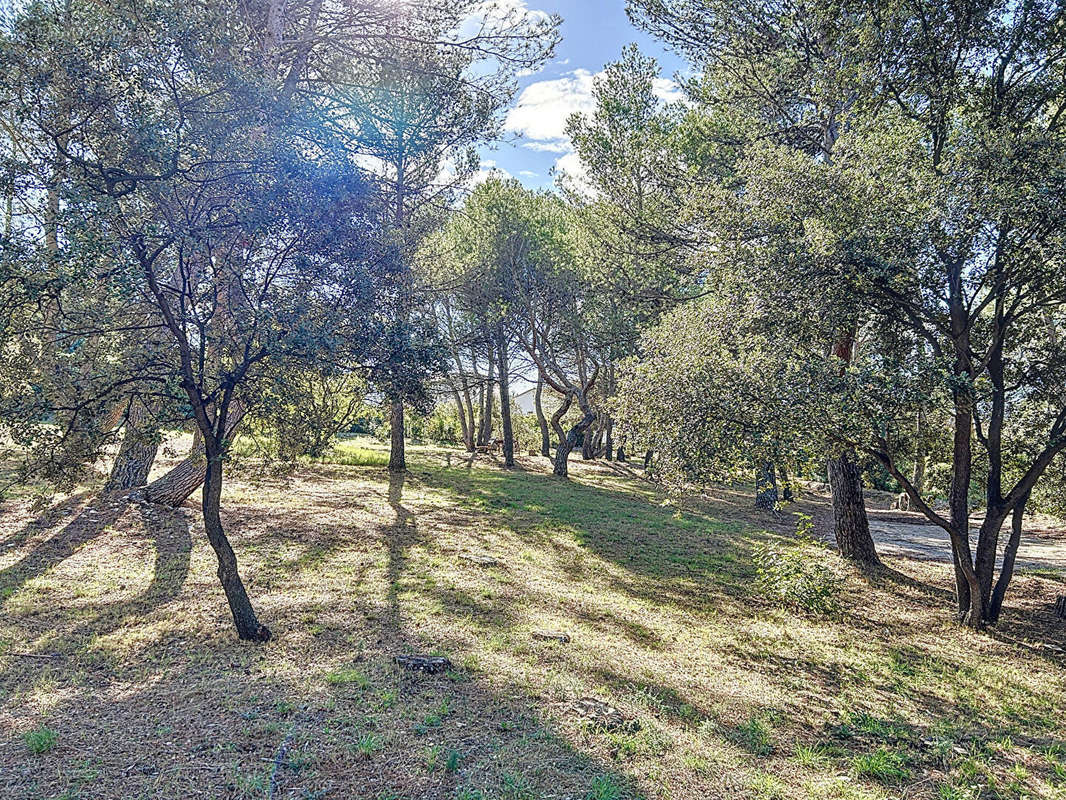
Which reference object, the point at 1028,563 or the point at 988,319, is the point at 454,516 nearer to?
the point at 988,319

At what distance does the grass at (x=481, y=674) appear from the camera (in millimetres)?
3502

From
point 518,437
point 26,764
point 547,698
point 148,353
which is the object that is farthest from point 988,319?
point 518,437

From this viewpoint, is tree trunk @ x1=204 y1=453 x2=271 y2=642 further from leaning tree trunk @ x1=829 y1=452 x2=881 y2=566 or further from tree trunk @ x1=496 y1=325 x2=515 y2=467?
tree trunk @ x1=496 y1=325 x2=515 y2=467

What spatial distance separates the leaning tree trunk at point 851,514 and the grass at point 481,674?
19.6 inches

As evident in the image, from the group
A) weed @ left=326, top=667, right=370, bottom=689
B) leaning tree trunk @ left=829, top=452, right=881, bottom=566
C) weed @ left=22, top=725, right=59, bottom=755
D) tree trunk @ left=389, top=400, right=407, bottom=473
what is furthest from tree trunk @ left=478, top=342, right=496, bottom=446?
weed @ left=22, top=725, right=59, bottom=755

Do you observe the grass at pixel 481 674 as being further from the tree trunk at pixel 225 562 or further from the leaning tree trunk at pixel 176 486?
the leaning tree trunk at pixel 176 486

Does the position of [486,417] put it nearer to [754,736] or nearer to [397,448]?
[397,448]

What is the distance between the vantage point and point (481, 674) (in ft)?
15.7

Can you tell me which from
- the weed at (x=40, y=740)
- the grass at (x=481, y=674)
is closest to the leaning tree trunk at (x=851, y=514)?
the grass at (x=481, y=674)

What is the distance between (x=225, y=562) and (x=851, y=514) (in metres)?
9.06

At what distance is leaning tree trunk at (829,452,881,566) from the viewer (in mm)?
9344

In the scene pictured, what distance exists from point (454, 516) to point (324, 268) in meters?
7.10

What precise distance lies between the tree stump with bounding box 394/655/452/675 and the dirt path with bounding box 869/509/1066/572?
31.6ft

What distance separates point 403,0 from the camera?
8.91 m
